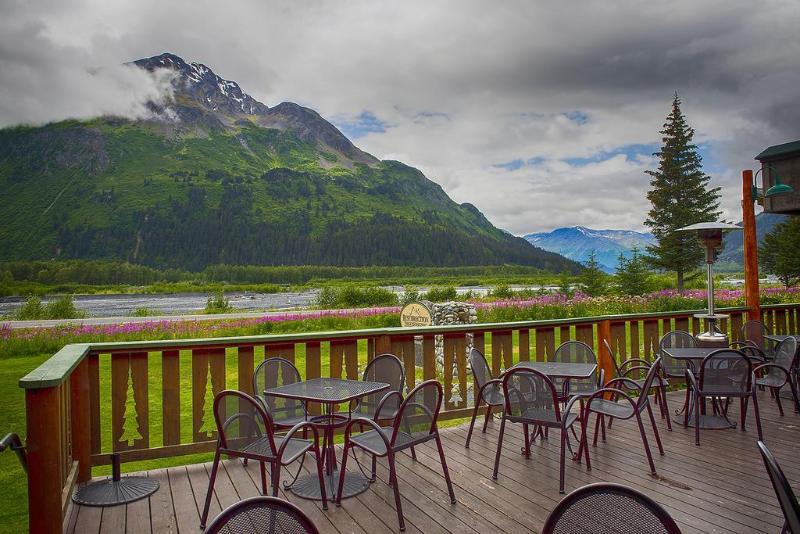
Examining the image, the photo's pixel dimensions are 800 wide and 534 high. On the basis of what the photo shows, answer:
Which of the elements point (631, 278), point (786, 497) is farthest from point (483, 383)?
point (631, 278)

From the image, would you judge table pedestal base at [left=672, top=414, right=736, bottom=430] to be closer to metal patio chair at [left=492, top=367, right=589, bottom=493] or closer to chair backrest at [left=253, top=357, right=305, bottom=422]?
metal patio chair at [left=492, top=367, right=589, bottom=493]

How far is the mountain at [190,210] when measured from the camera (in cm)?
10850

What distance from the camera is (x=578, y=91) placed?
46.6 ft

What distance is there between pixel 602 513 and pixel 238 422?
241 cm

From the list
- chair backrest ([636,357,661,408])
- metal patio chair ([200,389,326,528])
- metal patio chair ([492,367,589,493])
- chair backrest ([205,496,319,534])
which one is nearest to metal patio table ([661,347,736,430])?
chair backrest ([636,357,661,408])

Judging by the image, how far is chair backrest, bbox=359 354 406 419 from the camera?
12.7ft

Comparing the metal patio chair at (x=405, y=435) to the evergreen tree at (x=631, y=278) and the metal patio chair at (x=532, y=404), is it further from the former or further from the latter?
the evergreen tree at (x=631, y=278)

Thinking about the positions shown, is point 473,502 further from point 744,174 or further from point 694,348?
Answer: point 744,174

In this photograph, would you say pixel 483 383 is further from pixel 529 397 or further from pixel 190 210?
pixel 190 210

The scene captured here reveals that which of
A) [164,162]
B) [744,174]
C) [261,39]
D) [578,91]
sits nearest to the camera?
[744,174]

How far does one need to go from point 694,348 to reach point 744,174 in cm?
323

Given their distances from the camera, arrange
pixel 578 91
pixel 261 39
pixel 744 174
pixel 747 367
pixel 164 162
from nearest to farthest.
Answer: pixel 747 367, pixel 744 174, pixel 578 91, pixel 261 39, pixel 164 162

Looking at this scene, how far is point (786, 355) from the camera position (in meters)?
5.11

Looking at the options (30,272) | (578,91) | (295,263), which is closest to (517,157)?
(295,263)
